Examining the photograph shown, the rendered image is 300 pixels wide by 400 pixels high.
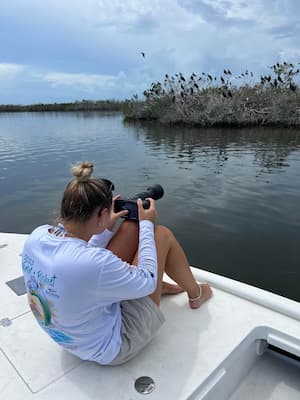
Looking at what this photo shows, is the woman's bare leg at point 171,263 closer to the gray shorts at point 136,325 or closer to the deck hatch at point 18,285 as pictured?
the gray shorts at point 136,325

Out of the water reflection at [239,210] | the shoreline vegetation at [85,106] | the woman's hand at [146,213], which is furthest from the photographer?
the shoreline vegetation at [85,106]

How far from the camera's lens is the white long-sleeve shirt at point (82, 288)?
112 cm

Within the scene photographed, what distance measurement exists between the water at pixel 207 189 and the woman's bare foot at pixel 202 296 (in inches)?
34.9

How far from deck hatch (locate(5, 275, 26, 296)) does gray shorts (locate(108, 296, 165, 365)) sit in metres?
0.86

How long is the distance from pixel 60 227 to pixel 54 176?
6727 millimetres

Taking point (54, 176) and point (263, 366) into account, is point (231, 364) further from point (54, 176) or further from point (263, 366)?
point (54, 176)

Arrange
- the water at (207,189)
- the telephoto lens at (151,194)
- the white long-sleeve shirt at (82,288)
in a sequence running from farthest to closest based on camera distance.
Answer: the water at (207,189) → the telephoto lens at (151,194) → the white long-sleeve shirt at (82,288)

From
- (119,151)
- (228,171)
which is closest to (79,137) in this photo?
(119,151)

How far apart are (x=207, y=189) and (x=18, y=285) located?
4.68 m

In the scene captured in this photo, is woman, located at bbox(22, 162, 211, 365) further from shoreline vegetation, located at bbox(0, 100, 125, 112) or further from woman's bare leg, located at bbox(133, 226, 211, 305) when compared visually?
shoreline vegetation, located at bbox(0, 100, 125, 112)

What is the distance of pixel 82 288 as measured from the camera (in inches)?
43.9

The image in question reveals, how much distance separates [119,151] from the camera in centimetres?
1091

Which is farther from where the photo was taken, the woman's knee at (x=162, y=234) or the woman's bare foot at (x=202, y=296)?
the woman's bare foot at (x=202, y=296)

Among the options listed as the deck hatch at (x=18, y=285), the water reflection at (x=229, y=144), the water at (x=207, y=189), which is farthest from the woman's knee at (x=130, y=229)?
the water reflection at (x=229, y=144)
